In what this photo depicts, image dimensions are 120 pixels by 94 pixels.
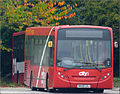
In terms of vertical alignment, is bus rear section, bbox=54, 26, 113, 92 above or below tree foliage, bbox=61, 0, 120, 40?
below

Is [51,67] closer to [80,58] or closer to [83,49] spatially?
[80,58]

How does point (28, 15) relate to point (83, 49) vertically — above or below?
above

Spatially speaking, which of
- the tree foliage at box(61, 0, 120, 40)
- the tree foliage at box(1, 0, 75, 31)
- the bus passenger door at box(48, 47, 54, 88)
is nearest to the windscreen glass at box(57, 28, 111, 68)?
the bus passenger door at box(48, 47, 54, 88)

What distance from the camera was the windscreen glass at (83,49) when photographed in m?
17.9

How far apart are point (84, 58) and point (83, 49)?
36cm

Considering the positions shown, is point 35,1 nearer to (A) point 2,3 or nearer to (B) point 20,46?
(A) point 2,3

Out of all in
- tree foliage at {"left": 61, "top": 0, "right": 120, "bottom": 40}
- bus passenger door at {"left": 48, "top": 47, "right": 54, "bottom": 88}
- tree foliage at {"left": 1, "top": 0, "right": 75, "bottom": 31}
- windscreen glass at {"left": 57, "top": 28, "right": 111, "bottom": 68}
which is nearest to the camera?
windscreen glass at {"left": 57, "top": 28, "right": 111, "bottom": 68}

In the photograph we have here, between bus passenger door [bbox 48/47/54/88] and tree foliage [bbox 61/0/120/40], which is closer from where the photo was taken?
bus passenger door [bbox 48/47/54/88]

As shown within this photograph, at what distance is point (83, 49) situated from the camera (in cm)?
1802

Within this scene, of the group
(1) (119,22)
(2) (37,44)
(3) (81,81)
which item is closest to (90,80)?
(3) (81,81)

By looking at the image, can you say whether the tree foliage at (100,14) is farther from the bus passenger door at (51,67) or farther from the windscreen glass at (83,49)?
the bus passenger door at (51,67)

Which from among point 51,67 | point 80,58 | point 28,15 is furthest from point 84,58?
point 28,15

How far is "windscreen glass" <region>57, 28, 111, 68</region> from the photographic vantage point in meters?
17.9

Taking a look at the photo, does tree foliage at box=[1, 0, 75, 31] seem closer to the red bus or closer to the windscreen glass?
the red bus
